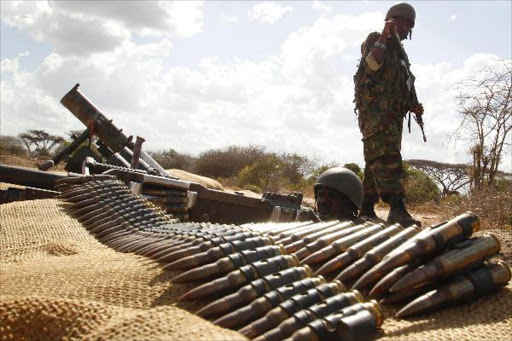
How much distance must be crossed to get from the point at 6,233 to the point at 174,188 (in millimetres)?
2843

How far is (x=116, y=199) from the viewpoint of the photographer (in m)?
5.14

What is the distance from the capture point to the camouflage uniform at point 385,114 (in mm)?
6031

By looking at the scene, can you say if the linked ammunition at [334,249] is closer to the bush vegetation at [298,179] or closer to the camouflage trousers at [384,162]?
the camouflage trousers at [384,162]

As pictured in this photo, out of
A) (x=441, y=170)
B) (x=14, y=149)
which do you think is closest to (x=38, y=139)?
(x=14, y=149)

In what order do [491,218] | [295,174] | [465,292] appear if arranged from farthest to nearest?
1. [295,174]
2. [491,218]
3. [465,292]

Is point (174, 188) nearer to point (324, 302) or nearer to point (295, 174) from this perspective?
point (324, 302)

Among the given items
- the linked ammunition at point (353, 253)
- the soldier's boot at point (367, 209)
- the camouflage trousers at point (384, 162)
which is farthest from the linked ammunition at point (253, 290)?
the soldier's boot at point (367, 209)

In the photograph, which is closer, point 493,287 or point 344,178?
point 493,287

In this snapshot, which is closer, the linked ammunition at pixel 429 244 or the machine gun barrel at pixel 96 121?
the linked ammunition at pixel 429 244

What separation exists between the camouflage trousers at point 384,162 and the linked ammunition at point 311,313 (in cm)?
367

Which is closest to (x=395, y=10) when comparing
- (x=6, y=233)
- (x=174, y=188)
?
(x=174, y=188)

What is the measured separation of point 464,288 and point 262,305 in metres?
1.12

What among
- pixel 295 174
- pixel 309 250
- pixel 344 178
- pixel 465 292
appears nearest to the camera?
pixel 465 292

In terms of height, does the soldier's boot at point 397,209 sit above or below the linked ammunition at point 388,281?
above
